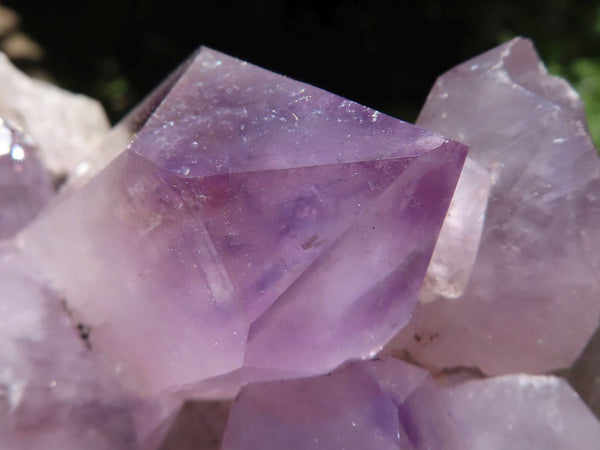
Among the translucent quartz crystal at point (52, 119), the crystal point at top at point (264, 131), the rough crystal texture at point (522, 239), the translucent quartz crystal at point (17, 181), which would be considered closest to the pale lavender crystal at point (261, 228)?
the crystal point at top at point (264, 131)

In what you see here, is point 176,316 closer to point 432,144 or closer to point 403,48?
point 432,144

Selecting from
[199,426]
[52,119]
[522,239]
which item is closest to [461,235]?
[522,239]

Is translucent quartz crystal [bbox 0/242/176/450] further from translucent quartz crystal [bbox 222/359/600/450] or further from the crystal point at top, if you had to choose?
the crystal point at top

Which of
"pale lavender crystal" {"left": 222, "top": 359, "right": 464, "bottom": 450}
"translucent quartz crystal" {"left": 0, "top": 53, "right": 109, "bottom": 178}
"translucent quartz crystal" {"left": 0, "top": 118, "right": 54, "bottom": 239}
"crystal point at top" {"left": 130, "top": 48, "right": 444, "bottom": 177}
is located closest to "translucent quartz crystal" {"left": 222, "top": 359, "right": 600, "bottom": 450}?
"pale lavender crystal" {"left": 222, "top": 359, "right": 464, "bottom": 450}

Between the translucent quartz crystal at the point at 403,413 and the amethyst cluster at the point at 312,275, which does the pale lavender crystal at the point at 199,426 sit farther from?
the translucent quartz crystal at the point at 403,413

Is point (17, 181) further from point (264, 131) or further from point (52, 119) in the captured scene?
point (264, 131)

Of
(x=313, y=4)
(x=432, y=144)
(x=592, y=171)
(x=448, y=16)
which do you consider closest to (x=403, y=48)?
(x=448, y=16)
